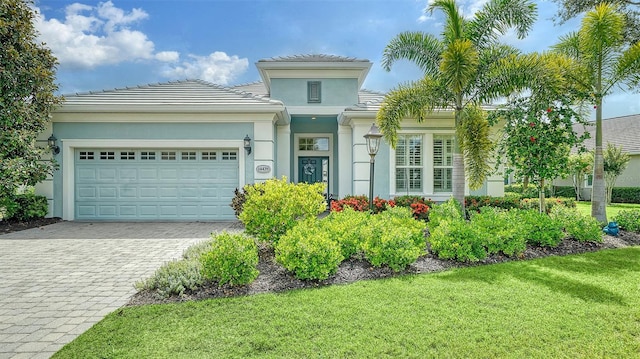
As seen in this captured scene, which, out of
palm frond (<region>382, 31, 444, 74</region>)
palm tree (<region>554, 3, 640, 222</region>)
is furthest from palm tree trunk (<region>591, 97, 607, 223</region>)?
palm frond (<region>382, 31, 444, 74</region>)

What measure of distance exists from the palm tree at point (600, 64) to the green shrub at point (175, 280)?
31.1 ft

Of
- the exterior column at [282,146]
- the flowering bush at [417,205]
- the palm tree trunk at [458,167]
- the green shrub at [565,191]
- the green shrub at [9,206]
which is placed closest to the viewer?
the palm tree trunk at [458,167]

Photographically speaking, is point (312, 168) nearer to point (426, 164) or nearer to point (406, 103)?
point (426, 164)

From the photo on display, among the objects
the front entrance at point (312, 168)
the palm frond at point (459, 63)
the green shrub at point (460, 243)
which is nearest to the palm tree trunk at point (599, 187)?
the palm frond at point (459, 63)

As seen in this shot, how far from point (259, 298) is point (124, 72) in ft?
41.0

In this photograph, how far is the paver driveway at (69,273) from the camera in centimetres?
337

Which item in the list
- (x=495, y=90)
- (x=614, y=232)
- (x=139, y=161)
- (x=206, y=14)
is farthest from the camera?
(x=139, y=161)

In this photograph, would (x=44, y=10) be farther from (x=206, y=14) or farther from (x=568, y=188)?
(x=568, y=188)

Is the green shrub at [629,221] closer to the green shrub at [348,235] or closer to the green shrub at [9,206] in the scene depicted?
the green shrub at [348,235]

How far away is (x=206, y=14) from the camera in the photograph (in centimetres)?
984

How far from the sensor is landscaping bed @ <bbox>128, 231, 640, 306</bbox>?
4.12m

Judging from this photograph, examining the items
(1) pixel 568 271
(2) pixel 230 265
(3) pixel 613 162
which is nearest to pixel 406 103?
(1) pixel 568 271

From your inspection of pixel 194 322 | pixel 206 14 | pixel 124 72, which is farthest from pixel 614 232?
pixel 124 72

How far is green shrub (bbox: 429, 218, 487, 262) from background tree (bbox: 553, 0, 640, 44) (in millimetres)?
10841
